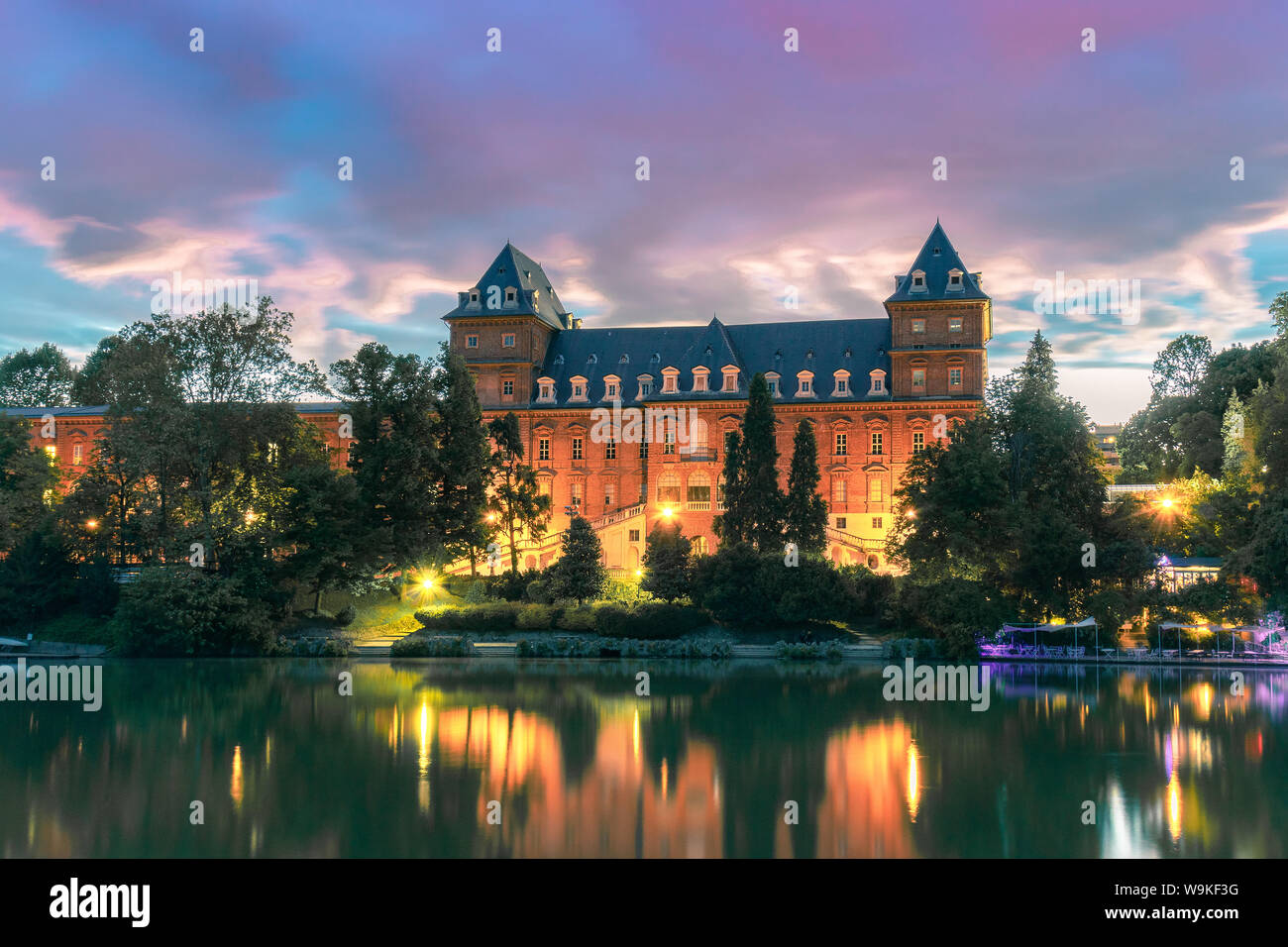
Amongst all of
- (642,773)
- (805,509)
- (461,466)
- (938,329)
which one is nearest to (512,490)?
(461,466)

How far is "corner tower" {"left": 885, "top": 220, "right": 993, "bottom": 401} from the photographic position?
212ft

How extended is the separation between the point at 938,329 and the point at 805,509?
23.4 metres

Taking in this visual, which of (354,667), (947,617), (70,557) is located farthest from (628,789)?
(70,557)

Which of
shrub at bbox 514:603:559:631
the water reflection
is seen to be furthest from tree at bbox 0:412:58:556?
shrub at bbox 514:603:559:631

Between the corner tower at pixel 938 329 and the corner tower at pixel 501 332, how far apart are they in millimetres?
23387

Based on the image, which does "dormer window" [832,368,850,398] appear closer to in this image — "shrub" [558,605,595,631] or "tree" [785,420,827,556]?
"tree" [785,420,827,556]

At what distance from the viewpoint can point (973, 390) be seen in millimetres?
64562

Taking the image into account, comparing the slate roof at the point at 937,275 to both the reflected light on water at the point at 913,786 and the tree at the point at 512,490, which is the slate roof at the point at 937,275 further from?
the reflected light on water at the point at 913,786

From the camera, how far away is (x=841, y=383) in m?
67.4

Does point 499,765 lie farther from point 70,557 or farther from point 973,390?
point 973,390

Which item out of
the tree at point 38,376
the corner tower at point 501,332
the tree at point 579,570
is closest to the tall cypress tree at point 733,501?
the tree at point 579,570

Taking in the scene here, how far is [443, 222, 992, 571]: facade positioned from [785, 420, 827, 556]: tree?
519 inches

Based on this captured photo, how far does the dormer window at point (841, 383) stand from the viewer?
67000mm
